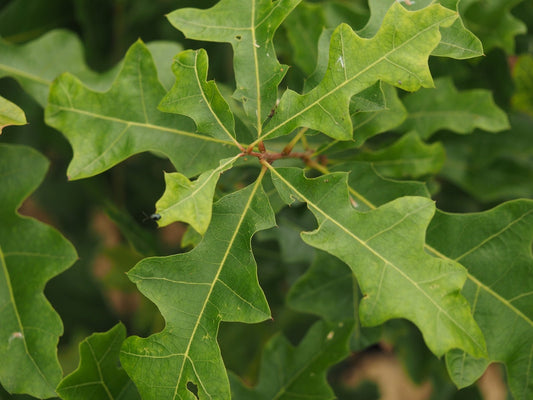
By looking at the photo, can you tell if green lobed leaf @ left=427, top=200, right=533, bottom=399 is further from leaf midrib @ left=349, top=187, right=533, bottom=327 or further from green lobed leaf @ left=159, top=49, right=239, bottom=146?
green lobed leaf @ left=159, top=49, right=239, bottom=146

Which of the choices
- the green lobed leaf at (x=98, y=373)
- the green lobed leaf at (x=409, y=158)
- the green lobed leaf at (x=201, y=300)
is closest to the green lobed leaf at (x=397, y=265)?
the green lobed leaf at (x=201, y=300)

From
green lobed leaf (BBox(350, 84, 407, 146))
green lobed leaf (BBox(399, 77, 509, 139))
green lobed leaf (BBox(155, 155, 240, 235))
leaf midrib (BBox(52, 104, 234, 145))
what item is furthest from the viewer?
green lobed leaf (BBox(399, 77, 509, 139))

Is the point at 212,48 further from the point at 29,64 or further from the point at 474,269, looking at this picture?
the point at 474,269

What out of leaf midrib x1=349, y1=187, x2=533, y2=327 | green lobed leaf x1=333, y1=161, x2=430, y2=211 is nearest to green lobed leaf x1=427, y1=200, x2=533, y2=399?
leaf midrib x1=349, y1=187, x2=533, y2=327

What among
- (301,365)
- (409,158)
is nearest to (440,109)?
(409,158)

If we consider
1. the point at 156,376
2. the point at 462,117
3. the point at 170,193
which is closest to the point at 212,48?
the point at 462,117

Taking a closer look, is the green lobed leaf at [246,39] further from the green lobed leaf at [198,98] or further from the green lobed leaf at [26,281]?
the green lobed leaf at [26,281]
